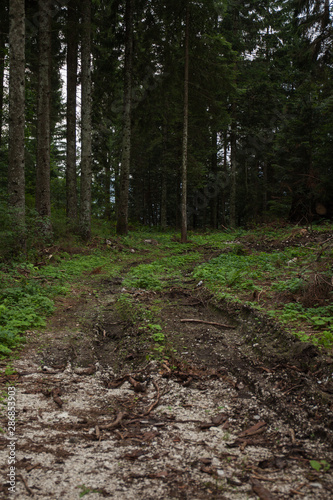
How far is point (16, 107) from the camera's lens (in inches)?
343

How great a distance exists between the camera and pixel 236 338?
16.1ft

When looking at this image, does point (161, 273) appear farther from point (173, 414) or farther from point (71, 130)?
point (71, 130)

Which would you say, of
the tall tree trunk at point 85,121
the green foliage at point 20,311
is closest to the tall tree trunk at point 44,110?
the tall tree trunk at point 85,121

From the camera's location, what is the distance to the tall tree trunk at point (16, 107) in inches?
338

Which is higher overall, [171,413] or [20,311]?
[20,311]

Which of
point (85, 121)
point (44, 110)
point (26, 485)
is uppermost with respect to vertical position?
point (85, 121)

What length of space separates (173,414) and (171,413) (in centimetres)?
3

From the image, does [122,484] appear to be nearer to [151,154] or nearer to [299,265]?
[299,265]

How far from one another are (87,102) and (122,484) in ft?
47.5

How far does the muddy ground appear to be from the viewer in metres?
2.11

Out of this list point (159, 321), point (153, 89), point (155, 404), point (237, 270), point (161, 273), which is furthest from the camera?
point (153, 89)

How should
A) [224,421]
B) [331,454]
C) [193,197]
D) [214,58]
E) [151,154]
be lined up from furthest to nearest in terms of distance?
[193,197] → [151,154] → [214,58] → [224,421] → [331,454]

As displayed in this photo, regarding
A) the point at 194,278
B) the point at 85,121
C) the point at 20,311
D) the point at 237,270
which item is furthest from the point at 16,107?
the point at 237,270

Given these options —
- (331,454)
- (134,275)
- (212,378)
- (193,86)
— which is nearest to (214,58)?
(193,86)
